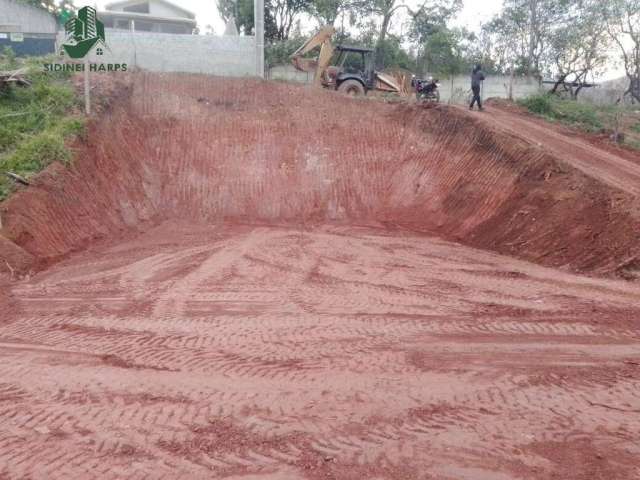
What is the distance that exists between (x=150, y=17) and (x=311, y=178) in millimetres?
23940

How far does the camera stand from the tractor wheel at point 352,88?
2024 cm

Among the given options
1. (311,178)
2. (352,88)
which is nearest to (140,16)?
(352,88)

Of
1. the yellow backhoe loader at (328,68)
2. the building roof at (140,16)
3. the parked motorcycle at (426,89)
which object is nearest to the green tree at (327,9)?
the yellow backhoe loader at (328,68)

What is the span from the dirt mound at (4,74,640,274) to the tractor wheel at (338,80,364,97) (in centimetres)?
204

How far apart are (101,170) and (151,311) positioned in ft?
23.5

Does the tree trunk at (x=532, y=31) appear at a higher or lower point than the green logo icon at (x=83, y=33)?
higher

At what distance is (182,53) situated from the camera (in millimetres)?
19734

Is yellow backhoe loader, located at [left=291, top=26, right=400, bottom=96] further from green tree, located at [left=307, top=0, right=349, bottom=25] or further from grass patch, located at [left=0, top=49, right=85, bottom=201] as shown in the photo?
grass patch, located at [left=0, top=49, right=85, bottom=201]

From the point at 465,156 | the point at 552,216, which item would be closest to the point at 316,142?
the point at 465,156

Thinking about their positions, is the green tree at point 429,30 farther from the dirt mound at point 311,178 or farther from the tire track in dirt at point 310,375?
the tire track in dirt at point 310,375

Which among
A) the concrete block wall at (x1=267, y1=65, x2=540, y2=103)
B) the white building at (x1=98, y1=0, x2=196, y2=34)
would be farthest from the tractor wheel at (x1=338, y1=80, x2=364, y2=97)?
the white building at (x1=98, y1=0, x2=196, y2=34)

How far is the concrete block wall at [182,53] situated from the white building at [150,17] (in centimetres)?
1622

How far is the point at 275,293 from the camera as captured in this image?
27.6 feet

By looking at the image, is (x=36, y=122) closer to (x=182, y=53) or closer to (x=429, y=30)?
(x=182, y=53)
